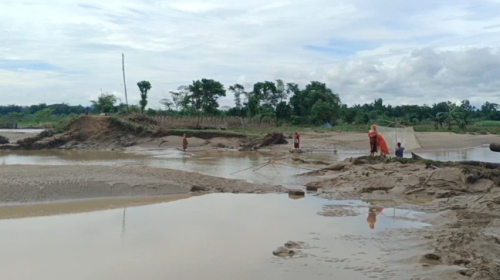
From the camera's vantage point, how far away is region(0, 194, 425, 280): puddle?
24.9ft

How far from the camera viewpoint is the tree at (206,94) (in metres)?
57.4

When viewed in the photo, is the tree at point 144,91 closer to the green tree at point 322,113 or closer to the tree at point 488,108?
the green tree at point 322,113

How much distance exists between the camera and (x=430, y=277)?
21.4 feet

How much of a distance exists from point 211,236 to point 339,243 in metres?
2.51

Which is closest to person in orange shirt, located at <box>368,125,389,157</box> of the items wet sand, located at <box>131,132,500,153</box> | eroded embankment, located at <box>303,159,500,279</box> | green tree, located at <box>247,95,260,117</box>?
eroded embankment, located at <box>303,159,500,279</box>

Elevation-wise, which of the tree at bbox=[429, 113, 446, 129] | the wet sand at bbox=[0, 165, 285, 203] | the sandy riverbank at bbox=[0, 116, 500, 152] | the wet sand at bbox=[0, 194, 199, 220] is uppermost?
the tree at bbox=[429, 113, 446, 129]

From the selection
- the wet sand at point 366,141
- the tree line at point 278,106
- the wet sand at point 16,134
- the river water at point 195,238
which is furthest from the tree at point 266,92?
the river water at point 195,238

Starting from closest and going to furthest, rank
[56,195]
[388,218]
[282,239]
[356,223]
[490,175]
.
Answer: [282,239] → [356,223] → [388,218] → [56,195] → [490,175]

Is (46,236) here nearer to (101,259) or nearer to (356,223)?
(101,259)

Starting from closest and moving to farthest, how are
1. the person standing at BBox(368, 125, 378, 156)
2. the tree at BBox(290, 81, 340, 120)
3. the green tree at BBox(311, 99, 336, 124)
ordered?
the person standing at BBox(368, 125, 378, 156) < the green tree at BBox(311, 99, 336, 124) < the tree at BBox(290, 81, 340, 120)

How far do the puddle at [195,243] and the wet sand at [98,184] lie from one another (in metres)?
1.49

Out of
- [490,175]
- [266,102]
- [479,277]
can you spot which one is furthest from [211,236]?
[266,102]

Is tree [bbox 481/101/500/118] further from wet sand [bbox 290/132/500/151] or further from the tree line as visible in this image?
wet sand [bbox 290/132/500/151]

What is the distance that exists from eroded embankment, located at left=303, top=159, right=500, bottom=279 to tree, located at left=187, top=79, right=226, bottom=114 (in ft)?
129
